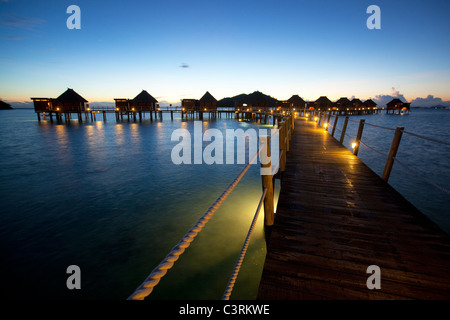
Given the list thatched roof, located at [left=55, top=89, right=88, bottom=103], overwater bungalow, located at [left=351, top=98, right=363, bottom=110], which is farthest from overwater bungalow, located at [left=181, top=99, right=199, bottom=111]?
overwater bungalow, located at [left=351, top=98, right=363, bottom=110]

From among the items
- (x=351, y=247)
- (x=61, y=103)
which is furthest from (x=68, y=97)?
(x=351, y=247)

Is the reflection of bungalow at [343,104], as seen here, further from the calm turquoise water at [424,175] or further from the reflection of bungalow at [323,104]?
the calm turquoise water at [424,175]

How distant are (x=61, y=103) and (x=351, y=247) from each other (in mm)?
58467

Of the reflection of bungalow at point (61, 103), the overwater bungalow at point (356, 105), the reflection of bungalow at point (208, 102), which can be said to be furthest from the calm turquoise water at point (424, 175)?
→ the overwater bungalow at point (356, 105)

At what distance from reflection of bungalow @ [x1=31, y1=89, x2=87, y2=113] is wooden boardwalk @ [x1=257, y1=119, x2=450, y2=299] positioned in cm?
5533

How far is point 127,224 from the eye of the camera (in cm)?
684

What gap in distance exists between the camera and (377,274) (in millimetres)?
2236

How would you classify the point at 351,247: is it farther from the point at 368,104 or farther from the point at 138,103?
the point at 368,104

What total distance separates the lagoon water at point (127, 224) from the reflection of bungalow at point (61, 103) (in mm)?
39359

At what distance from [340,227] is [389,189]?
7.22 ft
